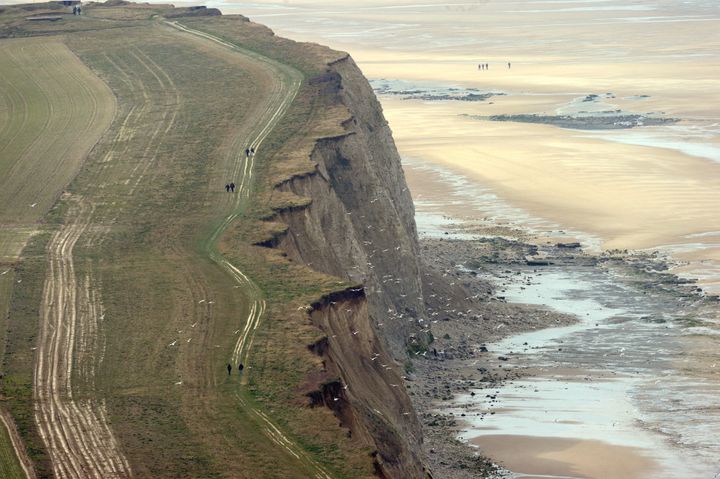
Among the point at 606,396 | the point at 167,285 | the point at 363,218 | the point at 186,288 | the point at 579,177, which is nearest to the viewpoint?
the point at 186,288

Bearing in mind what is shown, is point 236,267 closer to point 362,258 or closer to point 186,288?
point 186,288

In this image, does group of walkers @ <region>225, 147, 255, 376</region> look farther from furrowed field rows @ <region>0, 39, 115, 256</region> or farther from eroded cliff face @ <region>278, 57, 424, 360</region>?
furrowed field rows @ <region>0, 39, 115, 256</region>

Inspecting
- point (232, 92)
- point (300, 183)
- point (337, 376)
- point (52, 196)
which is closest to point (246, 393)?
point (337, 376)

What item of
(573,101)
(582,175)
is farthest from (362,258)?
(573,101)

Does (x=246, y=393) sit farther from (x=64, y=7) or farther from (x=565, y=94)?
(x=565, y=94)

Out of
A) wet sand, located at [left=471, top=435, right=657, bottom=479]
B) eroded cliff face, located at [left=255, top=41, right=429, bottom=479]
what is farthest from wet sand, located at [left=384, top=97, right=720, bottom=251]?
wet sand, located at [left=471, top=435, right=657, bottom=479]

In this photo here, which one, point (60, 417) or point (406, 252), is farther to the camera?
point (406, 252)
